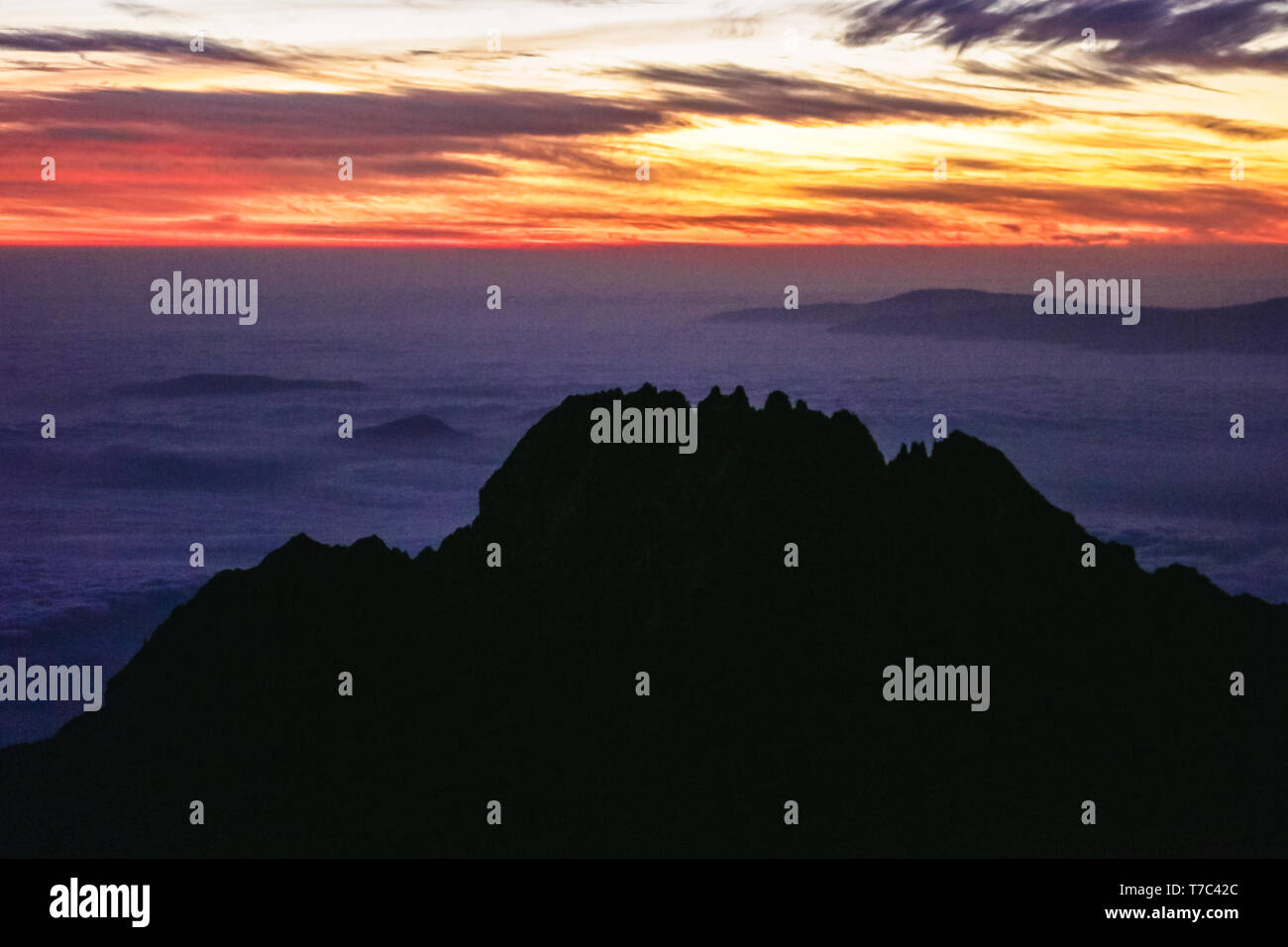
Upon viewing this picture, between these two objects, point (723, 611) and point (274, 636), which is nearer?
point (723, 611)

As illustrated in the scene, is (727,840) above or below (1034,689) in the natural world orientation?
below

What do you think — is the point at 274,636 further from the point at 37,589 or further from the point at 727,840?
the point at 37,589

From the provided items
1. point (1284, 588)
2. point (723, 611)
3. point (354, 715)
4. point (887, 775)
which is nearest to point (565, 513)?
point (723, 611)

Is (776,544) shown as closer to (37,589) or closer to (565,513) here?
(565,513)

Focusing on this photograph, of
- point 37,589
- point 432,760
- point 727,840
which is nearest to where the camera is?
point 727,840

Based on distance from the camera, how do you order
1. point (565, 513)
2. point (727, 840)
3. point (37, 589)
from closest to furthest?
point (727, 840) → point (565, 513) → point (37, 589)

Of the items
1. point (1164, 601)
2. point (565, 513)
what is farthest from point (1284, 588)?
point (565, 513)
